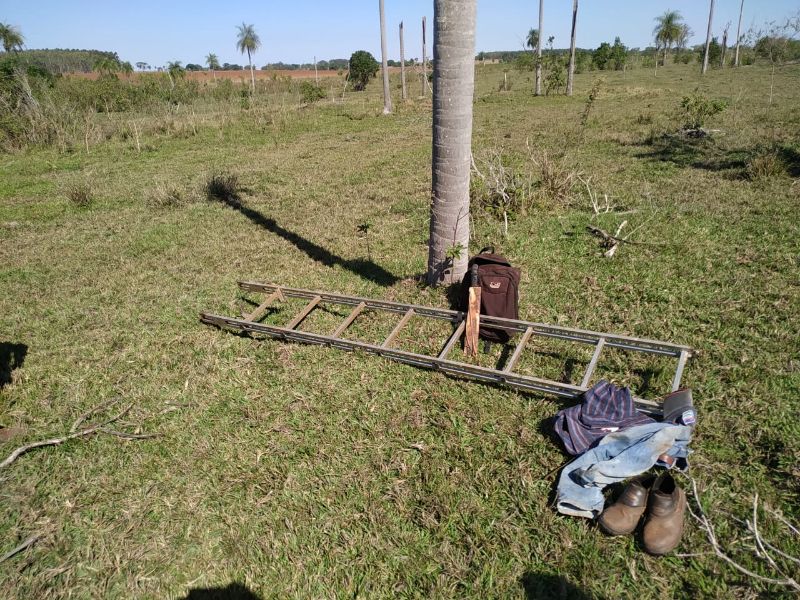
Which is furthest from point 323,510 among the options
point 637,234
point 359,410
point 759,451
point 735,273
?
point 637,234

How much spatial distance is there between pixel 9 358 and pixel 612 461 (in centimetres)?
494

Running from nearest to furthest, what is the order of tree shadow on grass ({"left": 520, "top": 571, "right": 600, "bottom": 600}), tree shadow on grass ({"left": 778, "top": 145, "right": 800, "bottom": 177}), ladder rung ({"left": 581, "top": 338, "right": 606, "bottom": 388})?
tree shadow on grass ({"left": 520, "top": 571, "right": 600, "bottom": 600}) → ladder rung ({"left": 581, "top": 338, "right": 606, "bottom": 388}) → tree shadow on grass ({"left": 778, "top": 145, "right": 800, "bottom": 177})

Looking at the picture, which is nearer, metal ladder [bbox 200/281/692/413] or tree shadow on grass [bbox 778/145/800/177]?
metal ladder [bbox 200/281/692/413]

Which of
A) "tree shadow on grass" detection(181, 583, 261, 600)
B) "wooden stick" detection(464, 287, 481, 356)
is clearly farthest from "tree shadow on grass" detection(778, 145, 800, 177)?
"tree shadow on grass" detection(181, 583, 261, 600)

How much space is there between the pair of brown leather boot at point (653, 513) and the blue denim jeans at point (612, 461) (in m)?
0.09

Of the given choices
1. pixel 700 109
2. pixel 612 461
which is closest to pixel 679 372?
pixel 612 461

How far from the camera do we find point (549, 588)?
2154 mm

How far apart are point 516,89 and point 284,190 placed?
81.1 feet

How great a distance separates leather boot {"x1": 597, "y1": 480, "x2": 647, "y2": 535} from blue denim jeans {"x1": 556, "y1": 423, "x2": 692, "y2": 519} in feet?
0.26

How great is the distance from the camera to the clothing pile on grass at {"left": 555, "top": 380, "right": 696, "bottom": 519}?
2449mm

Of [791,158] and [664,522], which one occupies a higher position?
[791,158]

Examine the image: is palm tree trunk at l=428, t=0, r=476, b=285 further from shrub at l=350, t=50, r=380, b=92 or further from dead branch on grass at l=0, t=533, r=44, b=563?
shrub at l=350, t=50, r=380, b=92

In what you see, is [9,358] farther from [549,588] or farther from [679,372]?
[679,372]

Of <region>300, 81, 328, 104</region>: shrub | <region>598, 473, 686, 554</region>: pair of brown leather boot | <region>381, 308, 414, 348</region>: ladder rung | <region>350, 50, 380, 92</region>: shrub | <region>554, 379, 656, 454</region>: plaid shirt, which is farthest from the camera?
<region>350, 50, 380, 92</region>: shrub
